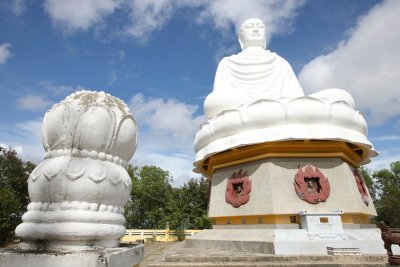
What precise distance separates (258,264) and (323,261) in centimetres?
148

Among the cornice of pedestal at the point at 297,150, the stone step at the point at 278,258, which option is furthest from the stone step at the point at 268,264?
the cornice of pedestal at the point at 297,150

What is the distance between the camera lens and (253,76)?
1300cm

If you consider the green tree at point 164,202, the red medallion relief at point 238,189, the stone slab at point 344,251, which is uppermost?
the green tree at point 164,202

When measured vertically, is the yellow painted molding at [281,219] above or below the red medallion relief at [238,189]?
below

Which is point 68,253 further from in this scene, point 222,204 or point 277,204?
point 222,204

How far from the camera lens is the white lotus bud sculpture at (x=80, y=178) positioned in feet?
7.52

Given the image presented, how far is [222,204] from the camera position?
10.3 m

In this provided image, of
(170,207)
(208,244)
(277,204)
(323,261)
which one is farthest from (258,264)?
(170,207)

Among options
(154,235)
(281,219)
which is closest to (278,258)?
(281,219)

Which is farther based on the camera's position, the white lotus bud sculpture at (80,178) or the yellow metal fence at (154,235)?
the yellow metal fence at (154,235)

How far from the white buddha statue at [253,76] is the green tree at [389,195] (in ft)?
69.1

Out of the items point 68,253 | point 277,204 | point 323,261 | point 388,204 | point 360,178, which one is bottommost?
point 68,253

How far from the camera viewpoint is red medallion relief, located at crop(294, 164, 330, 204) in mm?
8750

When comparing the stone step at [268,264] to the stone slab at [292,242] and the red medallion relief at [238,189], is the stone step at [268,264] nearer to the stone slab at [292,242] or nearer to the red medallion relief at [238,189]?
the stone slab at [292,242]
